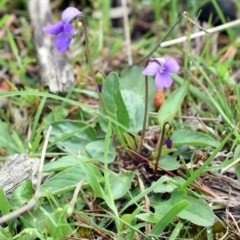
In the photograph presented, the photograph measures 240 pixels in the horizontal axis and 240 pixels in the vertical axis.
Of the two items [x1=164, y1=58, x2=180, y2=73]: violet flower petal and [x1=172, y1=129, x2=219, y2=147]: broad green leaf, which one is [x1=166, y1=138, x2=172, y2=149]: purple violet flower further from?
[x1=164, y1=58, x2=180, y2=73]: violet flower petal

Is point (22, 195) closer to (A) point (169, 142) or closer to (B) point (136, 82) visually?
(A) point (169, 142)

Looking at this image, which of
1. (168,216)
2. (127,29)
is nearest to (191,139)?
(168,216)

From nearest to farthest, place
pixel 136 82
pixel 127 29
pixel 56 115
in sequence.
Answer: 1. pixel 56 115
2. pixel 136 82
3. pixel 127 29

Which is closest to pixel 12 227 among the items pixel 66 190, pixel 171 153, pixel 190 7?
pixel 66 190

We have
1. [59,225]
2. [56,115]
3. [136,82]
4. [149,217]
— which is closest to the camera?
[59,225]

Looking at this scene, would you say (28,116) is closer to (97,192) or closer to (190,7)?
(97,192)

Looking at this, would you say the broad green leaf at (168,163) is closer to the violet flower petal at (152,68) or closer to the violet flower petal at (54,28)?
the violet flower petal at (152,68)

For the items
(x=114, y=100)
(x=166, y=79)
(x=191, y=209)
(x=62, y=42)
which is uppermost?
(x=62, y=42)
